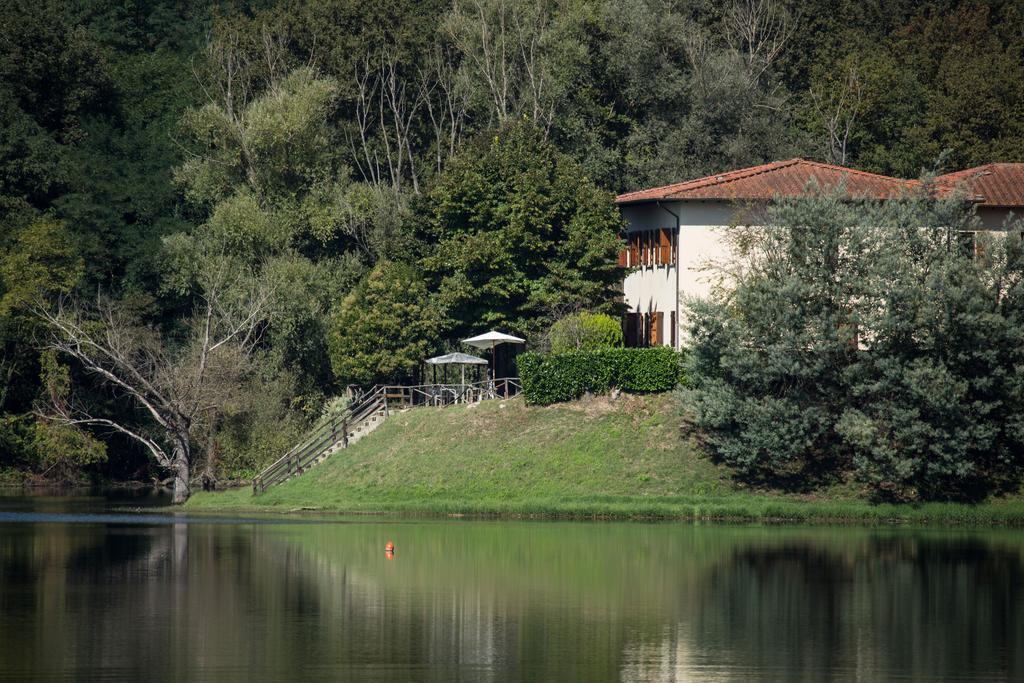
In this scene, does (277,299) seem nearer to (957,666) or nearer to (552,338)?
(552,338)

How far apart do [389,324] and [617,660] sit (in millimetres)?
43339

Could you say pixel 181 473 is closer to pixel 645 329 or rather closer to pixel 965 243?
pixel 645 329

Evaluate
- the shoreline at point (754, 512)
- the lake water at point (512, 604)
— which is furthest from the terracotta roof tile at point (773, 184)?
the lake water at point (512, 604)

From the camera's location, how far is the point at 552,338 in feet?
209

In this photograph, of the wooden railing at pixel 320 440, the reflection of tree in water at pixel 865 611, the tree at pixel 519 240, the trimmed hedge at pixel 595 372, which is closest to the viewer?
the reflection of tree in water at pixel 865 611

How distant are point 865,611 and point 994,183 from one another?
40995 mm

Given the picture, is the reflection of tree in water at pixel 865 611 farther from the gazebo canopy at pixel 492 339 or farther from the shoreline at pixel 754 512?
the gazebo canopy at pixel 492 339

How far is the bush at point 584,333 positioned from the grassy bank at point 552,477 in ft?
9.62

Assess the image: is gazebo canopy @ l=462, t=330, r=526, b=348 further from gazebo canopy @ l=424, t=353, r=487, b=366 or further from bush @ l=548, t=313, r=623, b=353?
bush @ l=548, t=313, r=623, b=353

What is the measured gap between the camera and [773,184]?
65.8 meters

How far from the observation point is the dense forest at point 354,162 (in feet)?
227

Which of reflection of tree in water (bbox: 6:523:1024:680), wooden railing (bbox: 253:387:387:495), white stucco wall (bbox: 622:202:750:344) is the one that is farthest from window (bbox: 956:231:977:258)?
wooden railing (bbox: 253:387:387:495)

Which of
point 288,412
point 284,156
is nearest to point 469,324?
point 288,412

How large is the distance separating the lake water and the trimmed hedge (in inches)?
478
